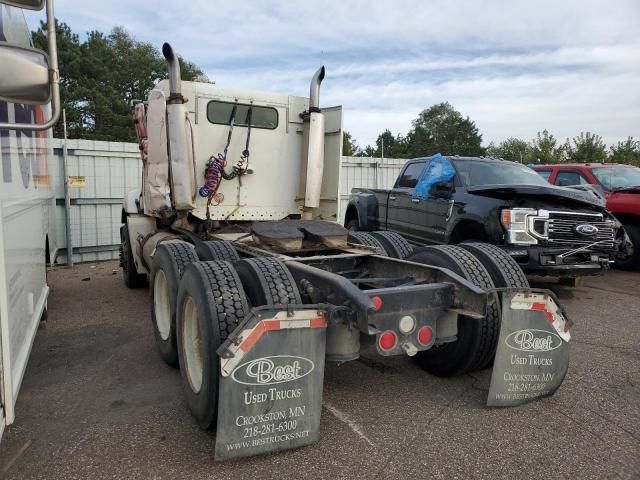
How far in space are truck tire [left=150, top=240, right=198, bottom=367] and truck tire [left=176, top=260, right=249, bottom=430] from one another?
1.91ft

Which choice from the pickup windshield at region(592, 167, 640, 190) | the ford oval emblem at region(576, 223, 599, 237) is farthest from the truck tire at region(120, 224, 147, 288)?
the pickup windshield at region(592, 167, 640, 190)

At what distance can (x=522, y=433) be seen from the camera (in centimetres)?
321

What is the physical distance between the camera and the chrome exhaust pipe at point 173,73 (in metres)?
5.30

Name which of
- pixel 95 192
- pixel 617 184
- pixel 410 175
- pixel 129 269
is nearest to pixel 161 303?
Result: pixel 129 269

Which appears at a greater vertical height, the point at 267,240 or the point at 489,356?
the point at 267,240

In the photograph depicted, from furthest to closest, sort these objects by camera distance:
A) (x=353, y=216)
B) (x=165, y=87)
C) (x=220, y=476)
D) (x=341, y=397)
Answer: (x=353, y=216), (x=165, y=87), (x=341, y=397), (x=220, y=476)

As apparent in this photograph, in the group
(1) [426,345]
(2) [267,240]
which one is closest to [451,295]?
(1) [426,345]

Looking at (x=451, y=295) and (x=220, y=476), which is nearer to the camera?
(x=220, y=476)

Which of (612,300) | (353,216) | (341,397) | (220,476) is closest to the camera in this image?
(220,476)

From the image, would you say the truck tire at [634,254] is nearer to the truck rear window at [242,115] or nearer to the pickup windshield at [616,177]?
the pickup windshield at [616,177]

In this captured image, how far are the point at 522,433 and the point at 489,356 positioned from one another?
749 millimetres

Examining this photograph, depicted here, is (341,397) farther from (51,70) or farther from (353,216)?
(353,216)

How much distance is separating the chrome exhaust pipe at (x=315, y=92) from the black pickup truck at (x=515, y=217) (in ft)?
8.00

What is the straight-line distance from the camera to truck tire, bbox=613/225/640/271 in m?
9.15
